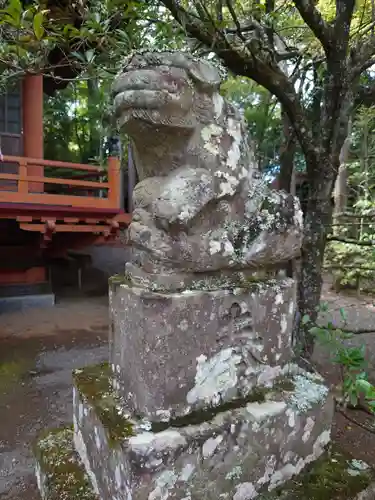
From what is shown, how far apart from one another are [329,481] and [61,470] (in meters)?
1.17

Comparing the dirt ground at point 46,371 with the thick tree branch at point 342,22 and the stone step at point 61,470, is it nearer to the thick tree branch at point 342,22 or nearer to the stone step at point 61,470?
the stone step at point 61,470

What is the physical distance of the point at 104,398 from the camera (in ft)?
5.61

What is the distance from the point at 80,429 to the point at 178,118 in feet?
4.70

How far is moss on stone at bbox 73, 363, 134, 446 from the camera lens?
4.80ft

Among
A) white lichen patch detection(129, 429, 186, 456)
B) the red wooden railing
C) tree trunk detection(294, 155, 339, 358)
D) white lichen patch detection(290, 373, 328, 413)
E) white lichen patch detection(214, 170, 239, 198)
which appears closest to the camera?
white lichen patch detection(129, 429, 186, 456)

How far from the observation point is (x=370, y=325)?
636cm

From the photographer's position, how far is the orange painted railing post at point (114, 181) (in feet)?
21.5

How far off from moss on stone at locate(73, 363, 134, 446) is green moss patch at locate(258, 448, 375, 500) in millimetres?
638

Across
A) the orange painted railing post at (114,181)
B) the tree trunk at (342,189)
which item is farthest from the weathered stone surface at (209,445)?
the tree trunk at (342,189)

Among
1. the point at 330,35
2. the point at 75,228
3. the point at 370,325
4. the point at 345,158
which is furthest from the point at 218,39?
the point at 345,158

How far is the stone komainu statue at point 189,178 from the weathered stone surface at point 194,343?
119 millimetres

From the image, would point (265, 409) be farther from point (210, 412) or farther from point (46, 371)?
point (46, 371)

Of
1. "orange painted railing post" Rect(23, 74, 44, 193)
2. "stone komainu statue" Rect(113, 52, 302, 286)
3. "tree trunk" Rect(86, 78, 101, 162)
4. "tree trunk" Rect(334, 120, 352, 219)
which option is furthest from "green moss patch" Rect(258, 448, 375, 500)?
"tree trunk" Rect(86, 78, 101, 162)

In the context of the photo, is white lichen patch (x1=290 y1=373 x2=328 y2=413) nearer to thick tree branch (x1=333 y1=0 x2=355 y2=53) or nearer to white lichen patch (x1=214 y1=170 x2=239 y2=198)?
white lichen patch (x1=214 y1=170 x2=239 y2=198)
